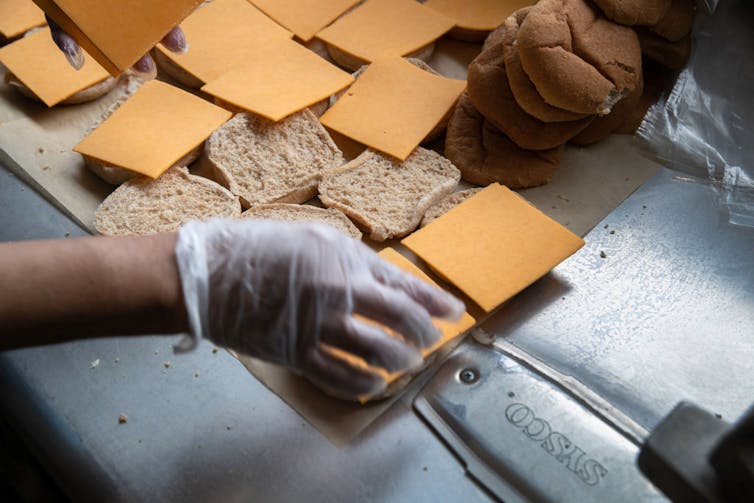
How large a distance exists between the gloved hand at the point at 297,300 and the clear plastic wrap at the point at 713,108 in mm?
1353

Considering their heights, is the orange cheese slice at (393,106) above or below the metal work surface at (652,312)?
above

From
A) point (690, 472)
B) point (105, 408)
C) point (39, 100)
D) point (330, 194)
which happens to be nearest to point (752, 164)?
point (330, 194)

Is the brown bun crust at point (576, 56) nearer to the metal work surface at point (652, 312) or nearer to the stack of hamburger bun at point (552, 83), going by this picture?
the stack of hamburger bun at point (552, 83)

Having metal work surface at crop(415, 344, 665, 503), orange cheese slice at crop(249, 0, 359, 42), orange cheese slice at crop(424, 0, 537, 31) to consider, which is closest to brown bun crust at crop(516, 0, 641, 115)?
orange cheese slice at crop(424, 0, 537, 31)

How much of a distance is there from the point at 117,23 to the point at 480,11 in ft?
4.47

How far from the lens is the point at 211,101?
2.40 m

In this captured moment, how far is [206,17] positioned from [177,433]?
165cm

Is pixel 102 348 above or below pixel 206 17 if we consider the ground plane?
below

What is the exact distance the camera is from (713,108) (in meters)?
2.23

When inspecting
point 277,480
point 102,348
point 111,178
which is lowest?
point 277,480

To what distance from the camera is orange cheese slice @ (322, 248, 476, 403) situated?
129 centimetres

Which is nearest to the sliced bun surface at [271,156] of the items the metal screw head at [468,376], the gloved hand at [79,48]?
the gloved hand at [79,48]

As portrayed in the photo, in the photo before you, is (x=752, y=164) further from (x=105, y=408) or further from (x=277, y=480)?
(x=105, y=408)

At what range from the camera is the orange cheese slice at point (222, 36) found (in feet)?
7.83
